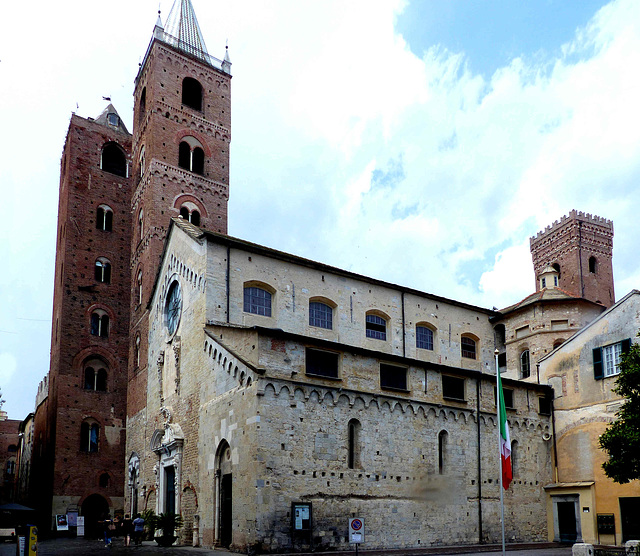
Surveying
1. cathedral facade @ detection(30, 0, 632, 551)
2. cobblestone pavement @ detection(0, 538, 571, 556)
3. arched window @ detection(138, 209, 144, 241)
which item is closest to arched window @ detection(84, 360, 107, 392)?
cathedral facade @ detection(30, 0, 632, 551)

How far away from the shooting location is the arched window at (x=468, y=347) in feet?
119

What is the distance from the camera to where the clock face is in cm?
3051

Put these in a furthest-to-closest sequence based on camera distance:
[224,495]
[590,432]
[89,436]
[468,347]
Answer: [89,436], [468,347], [590,432], [224,495]

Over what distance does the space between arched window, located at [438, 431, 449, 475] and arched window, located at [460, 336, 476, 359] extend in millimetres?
9569

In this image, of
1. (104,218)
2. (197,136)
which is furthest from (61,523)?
(197,136)

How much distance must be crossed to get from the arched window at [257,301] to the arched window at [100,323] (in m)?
16.1

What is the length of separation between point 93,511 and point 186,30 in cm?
3143

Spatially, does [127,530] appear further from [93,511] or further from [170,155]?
[170,155]

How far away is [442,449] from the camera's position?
27.0m

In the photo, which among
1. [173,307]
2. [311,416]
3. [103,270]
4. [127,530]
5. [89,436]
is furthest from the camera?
[103,270]

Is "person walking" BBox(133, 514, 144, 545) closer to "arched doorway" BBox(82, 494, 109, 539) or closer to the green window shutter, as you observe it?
"arched doorway" BBox(82, 494, 109, 539)

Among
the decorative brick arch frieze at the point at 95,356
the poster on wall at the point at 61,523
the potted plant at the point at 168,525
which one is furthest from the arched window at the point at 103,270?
the potted plant at the point at 168,525

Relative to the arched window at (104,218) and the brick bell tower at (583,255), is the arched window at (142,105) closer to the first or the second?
the arched window at (104,218)

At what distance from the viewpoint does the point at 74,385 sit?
38.9 metres
